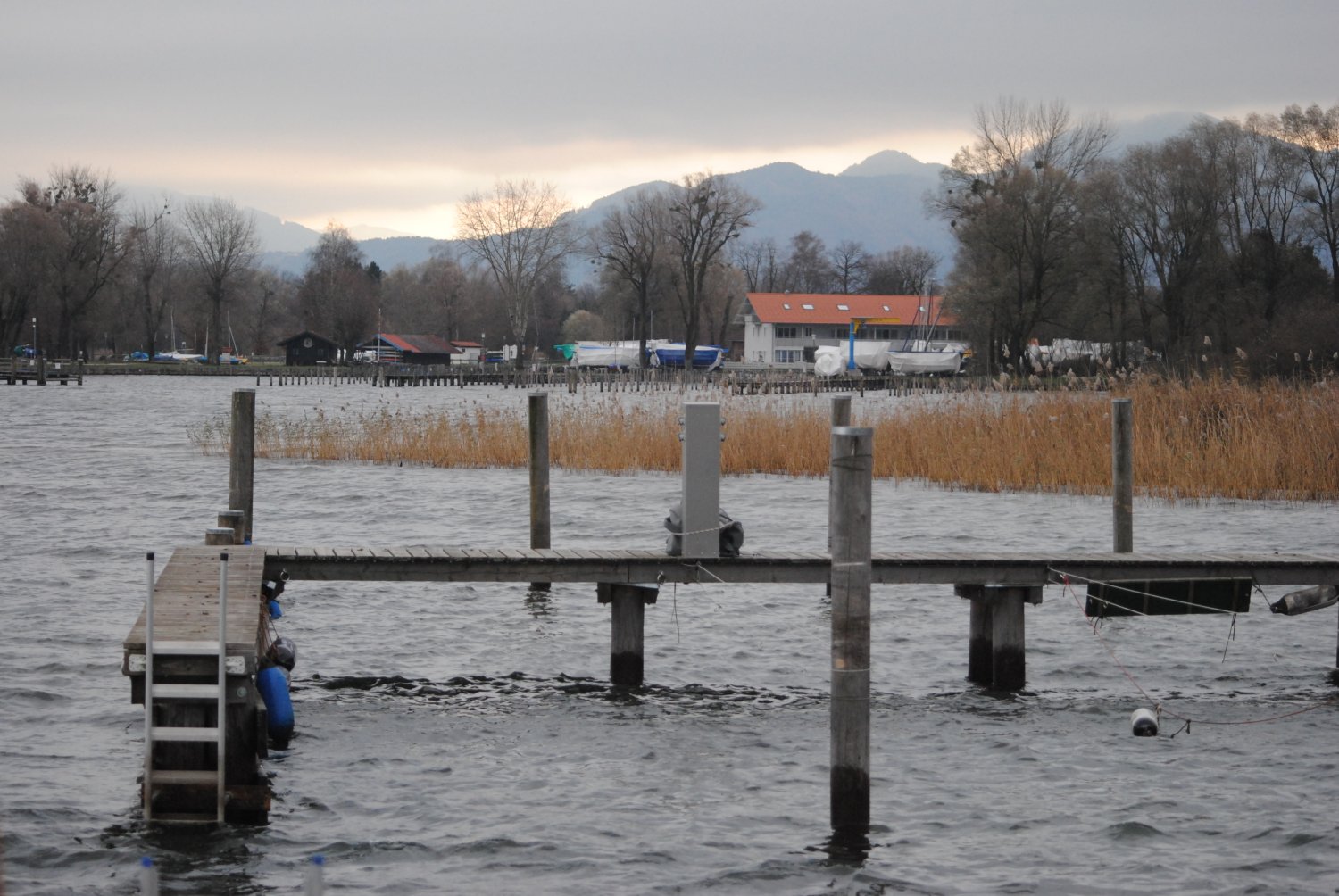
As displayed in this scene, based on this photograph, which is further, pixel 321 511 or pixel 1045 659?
pixel 321 511

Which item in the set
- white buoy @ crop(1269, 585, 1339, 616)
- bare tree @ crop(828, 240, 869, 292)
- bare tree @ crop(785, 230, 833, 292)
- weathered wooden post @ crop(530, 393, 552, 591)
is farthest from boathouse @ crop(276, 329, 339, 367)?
white buoy @ crop(1269, 585, 1339, 616)

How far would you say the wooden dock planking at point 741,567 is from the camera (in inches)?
434

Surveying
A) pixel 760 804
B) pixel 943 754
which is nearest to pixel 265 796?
pixel 760 804

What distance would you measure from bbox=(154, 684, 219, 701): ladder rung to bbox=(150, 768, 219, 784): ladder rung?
0.46 m

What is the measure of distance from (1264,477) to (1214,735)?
11756mm

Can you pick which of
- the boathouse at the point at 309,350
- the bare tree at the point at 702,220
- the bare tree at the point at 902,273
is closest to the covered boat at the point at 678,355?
the bare tree at the point at 702,220

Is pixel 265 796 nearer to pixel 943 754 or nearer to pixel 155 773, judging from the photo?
pixel 155 773

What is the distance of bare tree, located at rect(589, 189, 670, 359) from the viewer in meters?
114

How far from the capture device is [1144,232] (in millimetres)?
72875

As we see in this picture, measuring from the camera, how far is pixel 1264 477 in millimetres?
21281

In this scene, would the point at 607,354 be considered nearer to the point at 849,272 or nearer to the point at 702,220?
the point at 702,220

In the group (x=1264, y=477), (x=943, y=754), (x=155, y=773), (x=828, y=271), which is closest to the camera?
(x=155, y=773)

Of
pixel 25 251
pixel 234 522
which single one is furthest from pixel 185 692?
pixel 25 251

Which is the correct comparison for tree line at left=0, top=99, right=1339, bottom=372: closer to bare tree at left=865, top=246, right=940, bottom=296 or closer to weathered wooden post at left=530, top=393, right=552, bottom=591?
bare tree at left=865, top=246, right=940, bottom=296
